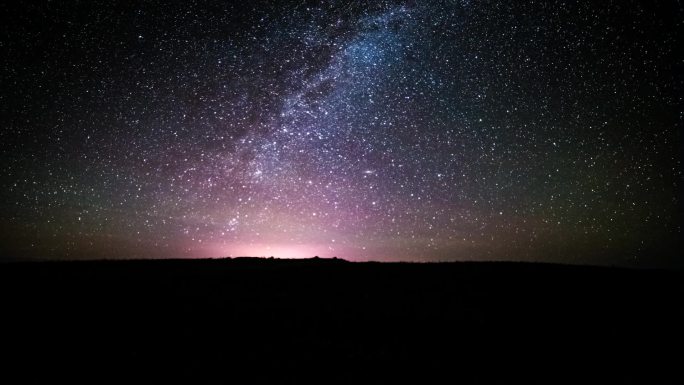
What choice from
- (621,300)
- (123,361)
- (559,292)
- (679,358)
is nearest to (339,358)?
(123,361)

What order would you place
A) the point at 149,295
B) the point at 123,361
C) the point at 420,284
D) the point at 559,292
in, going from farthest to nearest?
the point at 420,284 → the point at 559,292 → the point at 149,295 → the point at 123,361

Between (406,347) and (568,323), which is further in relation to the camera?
(568,323)

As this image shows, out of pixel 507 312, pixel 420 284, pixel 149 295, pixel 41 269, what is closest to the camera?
pixel 507 312

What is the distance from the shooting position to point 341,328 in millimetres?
8797

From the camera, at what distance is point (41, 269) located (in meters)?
16.3

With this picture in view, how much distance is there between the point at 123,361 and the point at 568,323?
35.2 ft

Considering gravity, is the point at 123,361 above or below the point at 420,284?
below

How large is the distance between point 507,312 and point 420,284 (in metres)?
3.51

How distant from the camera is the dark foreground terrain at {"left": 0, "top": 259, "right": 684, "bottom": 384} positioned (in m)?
6.77

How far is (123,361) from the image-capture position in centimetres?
709

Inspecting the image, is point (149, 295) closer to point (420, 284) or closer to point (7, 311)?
point (7, 311)

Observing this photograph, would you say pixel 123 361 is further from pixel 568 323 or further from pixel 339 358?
pixel 568 323

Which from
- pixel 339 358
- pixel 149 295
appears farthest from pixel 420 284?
pixel 149 295

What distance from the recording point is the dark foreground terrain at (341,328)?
677 cm
